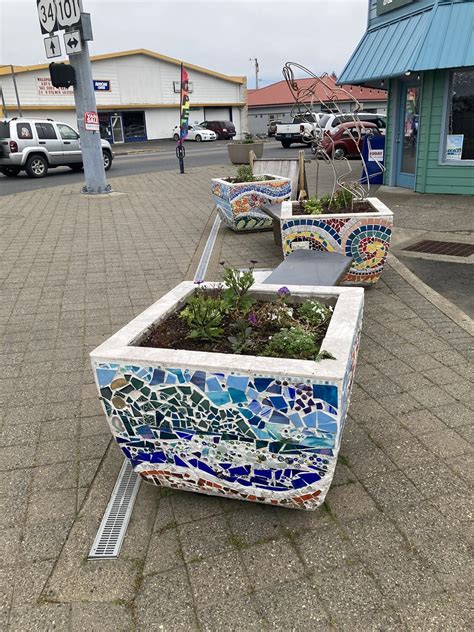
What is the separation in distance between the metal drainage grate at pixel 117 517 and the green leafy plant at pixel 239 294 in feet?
3.48

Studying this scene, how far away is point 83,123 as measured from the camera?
37.3 feet

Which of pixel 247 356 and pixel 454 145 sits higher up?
pixel 454 145

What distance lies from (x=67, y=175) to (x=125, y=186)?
438 centimetres

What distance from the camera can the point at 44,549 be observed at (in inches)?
88.6

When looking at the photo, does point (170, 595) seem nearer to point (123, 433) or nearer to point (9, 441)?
point (123, 433)

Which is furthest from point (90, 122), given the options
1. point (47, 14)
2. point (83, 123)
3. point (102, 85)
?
point (102, 85)

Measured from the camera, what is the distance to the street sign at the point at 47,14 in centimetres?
1067

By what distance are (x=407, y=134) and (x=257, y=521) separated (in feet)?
33.9

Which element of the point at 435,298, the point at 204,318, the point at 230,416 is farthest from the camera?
the point at 435,298

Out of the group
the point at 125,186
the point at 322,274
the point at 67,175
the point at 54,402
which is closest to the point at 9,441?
the point at 54,402

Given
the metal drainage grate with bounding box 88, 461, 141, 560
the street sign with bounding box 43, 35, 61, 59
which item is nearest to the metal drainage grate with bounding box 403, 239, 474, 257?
the metal drainage grate with bounding box 88, 461, 141, 560

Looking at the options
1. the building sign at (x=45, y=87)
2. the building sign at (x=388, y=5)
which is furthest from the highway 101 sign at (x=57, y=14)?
the building sign at (x=45, y=87)

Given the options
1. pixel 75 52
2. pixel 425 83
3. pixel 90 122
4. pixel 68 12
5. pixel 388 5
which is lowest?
pixel 90 122

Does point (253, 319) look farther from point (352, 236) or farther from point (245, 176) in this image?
point (245, 176)
